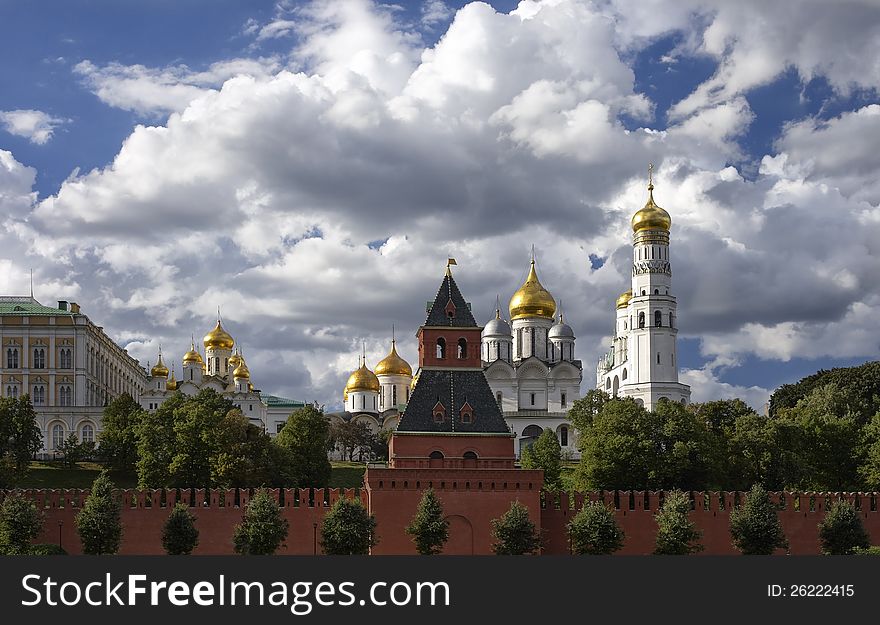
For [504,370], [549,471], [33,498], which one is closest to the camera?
[33,498]

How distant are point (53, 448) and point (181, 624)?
65674 mm

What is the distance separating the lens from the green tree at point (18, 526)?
5228 cm

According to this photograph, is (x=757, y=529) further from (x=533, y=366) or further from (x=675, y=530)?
(x=533, y=366)

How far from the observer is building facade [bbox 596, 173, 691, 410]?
109000 millimetres

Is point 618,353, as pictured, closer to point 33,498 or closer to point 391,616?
point 33,498

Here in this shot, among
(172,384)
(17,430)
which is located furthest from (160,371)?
(17,430)

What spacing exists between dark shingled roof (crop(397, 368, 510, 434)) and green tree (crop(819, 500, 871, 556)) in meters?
13.7

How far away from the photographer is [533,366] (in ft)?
363

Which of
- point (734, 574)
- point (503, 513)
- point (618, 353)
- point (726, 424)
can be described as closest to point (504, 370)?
point (618, 353)

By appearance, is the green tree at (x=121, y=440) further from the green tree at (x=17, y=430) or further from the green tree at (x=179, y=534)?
the green tree at (x=179, y=534)

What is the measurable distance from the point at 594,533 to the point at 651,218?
189 feet

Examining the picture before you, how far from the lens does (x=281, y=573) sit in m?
43.9

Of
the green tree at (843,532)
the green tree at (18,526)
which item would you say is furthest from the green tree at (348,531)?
the green tree at (843,532)

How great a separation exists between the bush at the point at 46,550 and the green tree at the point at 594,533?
19.8 metres
